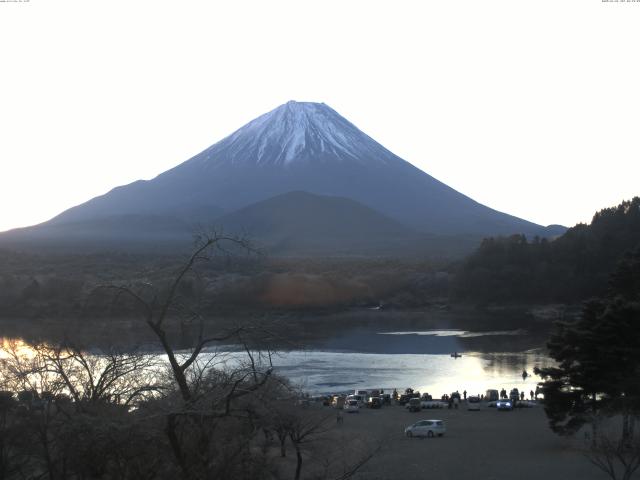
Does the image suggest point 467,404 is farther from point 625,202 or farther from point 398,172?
point 398,172

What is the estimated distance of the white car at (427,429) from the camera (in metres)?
15.3

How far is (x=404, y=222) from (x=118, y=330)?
93.1 meters

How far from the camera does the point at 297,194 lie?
107625mm

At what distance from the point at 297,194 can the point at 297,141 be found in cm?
1685

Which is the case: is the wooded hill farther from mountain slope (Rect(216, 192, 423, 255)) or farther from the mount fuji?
the mount fuji

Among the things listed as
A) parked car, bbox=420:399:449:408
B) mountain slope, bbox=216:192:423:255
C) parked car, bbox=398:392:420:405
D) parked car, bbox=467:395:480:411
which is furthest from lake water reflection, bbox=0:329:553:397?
mountain slope, bbox=216:192:423:255

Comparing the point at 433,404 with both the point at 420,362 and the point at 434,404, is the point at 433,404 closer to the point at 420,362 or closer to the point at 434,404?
the point at 434,404

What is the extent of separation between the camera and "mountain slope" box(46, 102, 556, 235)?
11162 cm

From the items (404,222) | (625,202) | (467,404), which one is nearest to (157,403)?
(467,404)

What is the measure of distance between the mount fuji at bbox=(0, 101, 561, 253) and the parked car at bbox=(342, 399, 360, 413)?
75.2 meters

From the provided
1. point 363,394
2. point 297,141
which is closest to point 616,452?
point 363,394

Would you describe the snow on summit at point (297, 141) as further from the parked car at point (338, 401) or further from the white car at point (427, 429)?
the white car at point (427, 429)

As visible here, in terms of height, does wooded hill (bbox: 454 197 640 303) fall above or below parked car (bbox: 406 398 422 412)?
above

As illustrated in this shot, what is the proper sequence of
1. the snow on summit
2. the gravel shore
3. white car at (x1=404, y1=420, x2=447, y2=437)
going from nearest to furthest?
the gravel shore → white car at (x1=404, y1=420, x2=447, y2=437) → the snow on summit
